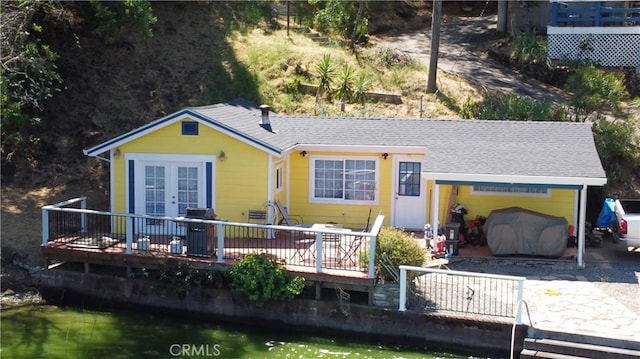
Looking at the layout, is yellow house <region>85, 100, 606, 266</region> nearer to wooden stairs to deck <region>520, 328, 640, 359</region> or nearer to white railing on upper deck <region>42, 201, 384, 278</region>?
white railing on upper deck <region>42, 201, 384, 278</region>

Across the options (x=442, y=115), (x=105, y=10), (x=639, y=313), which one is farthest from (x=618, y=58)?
(x=105, y=10)

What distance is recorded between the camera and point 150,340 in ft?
44.3

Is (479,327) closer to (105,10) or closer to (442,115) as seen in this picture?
(442,115)

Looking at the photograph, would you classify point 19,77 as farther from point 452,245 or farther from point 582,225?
point 582,225

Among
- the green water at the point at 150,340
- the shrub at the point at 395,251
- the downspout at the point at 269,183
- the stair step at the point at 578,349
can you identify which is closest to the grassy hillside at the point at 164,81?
the downspout at the point at 269,183

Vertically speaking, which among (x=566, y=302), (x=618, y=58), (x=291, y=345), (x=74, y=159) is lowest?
(x=291, y=345)

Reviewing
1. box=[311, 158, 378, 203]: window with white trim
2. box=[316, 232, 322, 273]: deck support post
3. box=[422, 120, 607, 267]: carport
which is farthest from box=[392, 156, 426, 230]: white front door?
box=[316, 232, 322, 273]: deck support post

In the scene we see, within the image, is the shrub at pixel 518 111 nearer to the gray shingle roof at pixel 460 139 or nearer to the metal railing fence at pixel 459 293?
the gray shingle roof at pixel 460 139

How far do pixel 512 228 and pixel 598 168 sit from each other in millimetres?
2252

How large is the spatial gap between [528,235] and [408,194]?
3252mm

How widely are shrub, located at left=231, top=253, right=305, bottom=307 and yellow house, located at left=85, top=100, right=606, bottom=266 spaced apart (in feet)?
9.67

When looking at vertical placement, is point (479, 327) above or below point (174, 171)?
below

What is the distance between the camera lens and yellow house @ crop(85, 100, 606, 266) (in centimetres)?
1625

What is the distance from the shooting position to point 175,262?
48.2 feet
